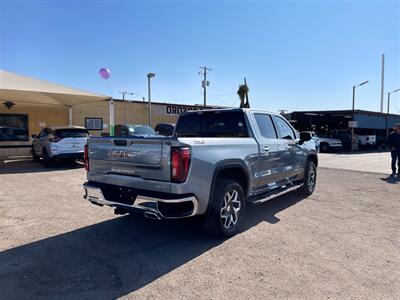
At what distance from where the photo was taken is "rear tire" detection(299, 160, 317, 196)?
7589 millimetres

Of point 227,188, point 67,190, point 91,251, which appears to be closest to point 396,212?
point 227,188

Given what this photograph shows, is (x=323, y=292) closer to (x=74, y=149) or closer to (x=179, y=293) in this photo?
(x=179, y=293)

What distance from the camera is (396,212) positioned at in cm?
639

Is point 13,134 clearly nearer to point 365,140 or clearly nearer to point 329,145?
point 329,145

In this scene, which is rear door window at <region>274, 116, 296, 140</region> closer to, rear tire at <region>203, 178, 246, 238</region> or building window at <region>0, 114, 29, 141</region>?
rear tire at <region>203, 178, 246, 238</region>

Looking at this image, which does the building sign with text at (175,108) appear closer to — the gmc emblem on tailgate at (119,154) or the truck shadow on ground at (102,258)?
the truck shadow on ground at (102,258)

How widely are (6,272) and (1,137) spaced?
1689 cm

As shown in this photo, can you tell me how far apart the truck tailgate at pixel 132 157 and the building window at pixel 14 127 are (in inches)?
629

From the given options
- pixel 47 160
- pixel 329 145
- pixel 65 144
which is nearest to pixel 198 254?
pixel 65 144

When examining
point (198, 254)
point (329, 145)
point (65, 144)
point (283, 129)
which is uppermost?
point (283, 129)

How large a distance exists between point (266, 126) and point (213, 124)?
38.2 inches

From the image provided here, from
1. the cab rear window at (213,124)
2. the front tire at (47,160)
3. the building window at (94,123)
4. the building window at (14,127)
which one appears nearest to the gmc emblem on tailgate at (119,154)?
the cab rear window at (213,124)

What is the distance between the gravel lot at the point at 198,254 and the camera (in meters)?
3.32

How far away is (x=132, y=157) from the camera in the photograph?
4.34m
